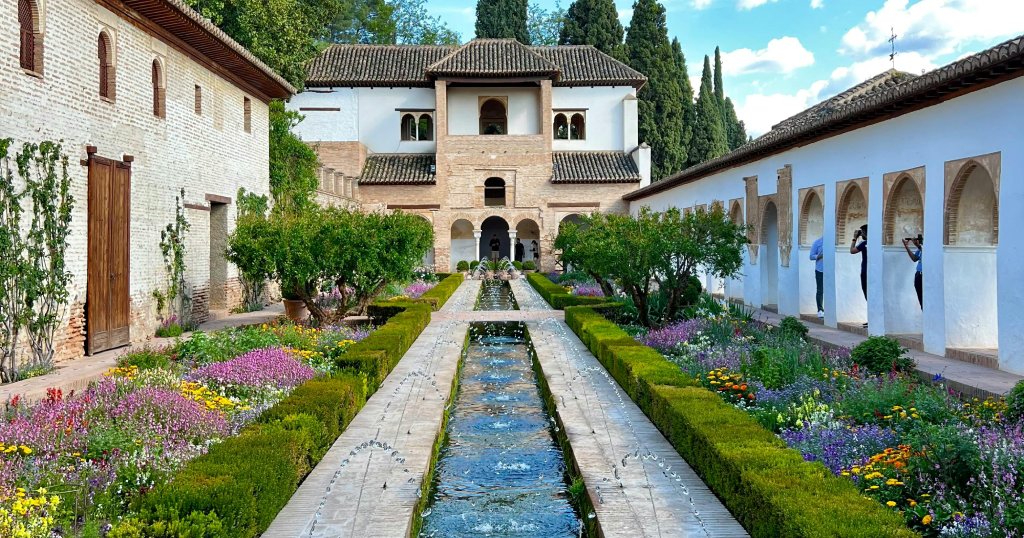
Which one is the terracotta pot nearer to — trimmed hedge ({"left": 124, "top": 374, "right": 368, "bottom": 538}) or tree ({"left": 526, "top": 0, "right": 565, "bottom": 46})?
A: trimmed hedge ({"left": 124, "top": 374, "right": 368, "bottom": 538})

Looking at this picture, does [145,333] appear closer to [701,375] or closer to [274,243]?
[274,243]

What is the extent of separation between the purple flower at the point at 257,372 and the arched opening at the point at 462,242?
28424mm

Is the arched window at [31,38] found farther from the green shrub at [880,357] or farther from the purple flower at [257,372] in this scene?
the green shrub at [880,357]

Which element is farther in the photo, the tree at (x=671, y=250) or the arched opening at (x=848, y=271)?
the arched opening at (x=848, y=271)

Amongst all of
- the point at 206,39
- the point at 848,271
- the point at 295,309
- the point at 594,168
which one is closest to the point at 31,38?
the point at 206,39

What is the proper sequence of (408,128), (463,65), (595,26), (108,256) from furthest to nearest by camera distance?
1. (595,26)
2. (408,128)
3. (463,65)
4. (108,256)

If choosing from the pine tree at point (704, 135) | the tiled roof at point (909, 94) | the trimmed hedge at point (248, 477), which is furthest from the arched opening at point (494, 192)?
the trimmed hedge at point (248, 477)

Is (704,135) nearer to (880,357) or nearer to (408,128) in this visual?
(408,128)

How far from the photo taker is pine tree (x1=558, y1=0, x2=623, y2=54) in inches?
1667

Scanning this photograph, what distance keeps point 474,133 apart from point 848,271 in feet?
80.8

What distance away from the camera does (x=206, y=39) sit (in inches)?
577

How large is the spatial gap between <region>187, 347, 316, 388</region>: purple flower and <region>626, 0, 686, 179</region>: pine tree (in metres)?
33.0

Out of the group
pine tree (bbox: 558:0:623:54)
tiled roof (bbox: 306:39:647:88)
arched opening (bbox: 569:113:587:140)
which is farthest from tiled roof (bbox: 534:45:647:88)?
pine tree (bbox: 558:0:623:54)

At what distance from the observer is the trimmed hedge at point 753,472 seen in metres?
4.25
